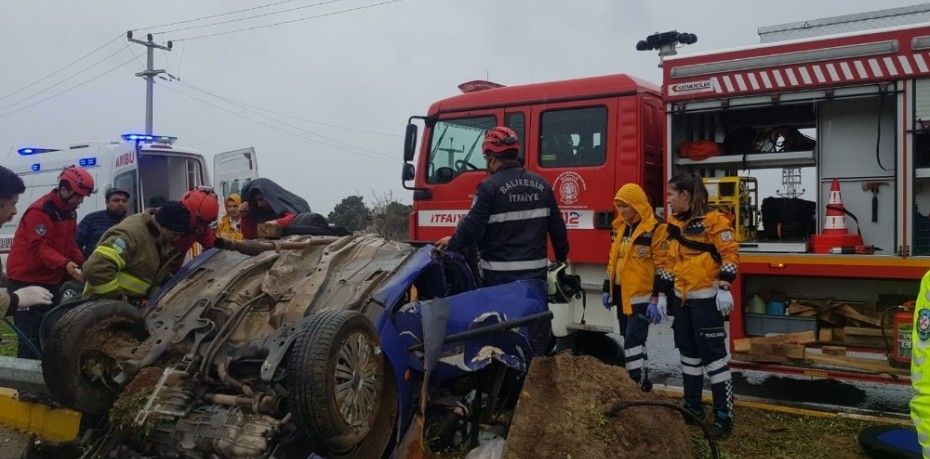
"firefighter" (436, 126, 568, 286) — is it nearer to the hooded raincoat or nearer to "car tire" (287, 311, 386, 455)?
the hooded raincoat

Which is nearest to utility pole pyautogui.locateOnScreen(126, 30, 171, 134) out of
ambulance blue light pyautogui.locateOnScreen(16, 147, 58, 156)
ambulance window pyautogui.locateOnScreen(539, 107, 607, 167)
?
ambulance blue light pyautogui.locateOnScreen(16, 147, 58, 156)

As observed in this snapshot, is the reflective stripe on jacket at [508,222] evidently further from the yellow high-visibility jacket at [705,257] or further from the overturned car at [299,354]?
the yellow high-visibility jacket at [705,257]

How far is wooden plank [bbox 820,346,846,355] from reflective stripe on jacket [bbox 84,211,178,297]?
4.93 metres

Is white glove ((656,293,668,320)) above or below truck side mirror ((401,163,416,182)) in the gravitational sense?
below

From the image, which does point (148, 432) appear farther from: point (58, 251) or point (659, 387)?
point (659, 387)

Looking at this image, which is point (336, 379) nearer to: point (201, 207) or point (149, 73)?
point (201, 207)

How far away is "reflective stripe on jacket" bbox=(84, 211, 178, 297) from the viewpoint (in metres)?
4.20

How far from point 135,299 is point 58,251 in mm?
1889

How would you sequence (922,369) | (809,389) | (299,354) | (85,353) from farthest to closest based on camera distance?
1. (809,389)
2. (85,353)
3. (299,354)
4. (922,369)

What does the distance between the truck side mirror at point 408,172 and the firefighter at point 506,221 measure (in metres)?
A: 2.78

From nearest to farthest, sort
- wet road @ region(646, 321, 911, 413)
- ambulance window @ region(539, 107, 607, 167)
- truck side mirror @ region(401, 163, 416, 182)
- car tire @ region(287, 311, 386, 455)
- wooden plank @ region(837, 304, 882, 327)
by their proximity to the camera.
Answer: car tire @ region(287, 311, 386, 455) < wooden plank @ region(837, 304, 882, 327) < wet road @ region(646, 321, 911, 413) < ambulance window @ region(539, 107, 607, 167) < truck side mirror @ region(401, 163, 416, 182)

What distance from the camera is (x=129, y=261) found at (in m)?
4.43

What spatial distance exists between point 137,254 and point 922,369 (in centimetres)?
413

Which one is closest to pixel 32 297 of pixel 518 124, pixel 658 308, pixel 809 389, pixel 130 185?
pixel 658 308
